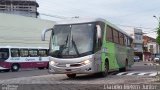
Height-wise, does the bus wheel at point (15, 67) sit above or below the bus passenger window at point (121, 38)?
below

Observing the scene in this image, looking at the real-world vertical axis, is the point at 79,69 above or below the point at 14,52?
above

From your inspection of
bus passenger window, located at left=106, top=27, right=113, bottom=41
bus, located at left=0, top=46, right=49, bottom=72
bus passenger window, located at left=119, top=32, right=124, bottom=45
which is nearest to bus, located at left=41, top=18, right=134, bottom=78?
bus passenger window, located at left=106, top=27, right=113, bottom=41

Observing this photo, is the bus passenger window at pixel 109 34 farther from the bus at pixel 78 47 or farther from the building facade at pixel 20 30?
the building facade at pixel 20 30

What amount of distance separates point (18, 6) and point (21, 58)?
159ft

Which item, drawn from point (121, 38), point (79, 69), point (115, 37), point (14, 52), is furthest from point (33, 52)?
point (79, 69)

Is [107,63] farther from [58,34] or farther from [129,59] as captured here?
[129,59]

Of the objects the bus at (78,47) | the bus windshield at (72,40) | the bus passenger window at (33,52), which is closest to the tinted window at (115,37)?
the bus at (78,47)

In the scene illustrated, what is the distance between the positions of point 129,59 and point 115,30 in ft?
23.8

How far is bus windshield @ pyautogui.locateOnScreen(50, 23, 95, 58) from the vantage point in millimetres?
19547

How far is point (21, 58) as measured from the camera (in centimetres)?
4488

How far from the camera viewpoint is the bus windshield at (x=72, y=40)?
1955 centimetres

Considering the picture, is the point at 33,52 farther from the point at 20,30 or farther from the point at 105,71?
the point at 105,71

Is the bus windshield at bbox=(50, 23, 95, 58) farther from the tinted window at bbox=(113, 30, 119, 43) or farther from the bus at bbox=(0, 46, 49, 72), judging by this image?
the bus at bbox=(0, 46, 49, 72)

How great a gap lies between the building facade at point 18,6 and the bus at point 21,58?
37.3 m
